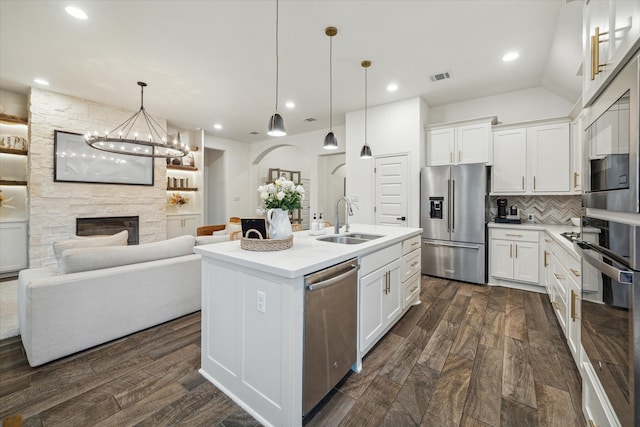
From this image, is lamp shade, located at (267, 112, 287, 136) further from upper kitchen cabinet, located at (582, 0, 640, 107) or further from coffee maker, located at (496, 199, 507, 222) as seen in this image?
coffee maker, located at (496, 199, 507, 222)

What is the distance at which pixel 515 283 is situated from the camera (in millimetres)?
3871

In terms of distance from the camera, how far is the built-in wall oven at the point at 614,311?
95cm

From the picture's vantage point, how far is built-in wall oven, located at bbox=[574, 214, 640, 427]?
95 centimetres

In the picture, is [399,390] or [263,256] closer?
[263,256]

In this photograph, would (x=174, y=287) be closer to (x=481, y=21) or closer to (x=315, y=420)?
(x=315, y=420)

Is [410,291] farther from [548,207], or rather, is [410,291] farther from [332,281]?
[548,207]

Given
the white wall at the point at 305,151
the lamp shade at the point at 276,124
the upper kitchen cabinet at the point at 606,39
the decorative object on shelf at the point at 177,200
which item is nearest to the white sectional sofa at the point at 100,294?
the lamp shade at the point at 276,124

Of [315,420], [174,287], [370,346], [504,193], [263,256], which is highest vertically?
[504,193]

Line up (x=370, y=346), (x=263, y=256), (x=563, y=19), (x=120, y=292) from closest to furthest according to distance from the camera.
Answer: (x=263, y=256)
(x=370, y=346)
(x=120, y=292)
(x=563, y=19)

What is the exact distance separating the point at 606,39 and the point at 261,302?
211cm

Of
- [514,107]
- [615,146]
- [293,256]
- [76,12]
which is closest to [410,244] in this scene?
[293,256]

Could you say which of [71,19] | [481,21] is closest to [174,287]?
[71,19]

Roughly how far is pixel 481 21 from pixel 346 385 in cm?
355

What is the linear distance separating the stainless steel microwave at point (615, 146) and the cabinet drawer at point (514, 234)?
8.87 ft
